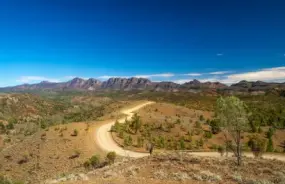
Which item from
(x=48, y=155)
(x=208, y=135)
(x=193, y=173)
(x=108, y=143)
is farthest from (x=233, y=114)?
(x=48, y=155)

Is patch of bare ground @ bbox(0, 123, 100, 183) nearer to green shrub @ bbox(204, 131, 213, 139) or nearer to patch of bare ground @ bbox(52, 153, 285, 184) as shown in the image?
patch of bare ground @ bbox(52, 153, 285, 184)

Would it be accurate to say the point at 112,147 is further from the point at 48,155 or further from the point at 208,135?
the point at 208,135

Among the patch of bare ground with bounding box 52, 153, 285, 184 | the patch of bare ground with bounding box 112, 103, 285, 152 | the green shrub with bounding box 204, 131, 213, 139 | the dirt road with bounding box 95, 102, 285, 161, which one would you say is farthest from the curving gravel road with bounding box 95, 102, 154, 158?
the green shrub with bounding box 204, 131, 213, 139

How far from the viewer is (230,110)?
779 inches

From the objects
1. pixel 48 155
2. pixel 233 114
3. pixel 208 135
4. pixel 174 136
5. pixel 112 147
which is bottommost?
pixel 48 155

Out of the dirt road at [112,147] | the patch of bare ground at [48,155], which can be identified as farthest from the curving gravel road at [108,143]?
the patch of bare ground at [48,155]

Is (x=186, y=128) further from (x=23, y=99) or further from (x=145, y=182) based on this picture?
(x=23, y=99)

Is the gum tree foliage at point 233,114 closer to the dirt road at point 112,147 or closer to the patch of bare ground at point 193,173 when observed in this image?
the patch of bare ground at point 193,173

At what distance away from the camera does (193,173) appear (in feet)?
53.3

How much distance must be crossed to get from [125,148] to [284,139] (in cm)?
2801

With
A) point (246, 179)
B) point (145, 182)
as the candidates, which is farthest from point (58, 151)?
point (246, 179)

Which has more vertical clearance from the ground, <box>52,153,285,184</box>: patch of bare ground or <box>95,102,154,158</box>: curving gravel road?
<box>52,153,285,184</box>: patch of bare ground

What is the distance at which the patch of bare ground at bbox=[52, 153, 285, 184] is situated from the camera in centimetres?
1523

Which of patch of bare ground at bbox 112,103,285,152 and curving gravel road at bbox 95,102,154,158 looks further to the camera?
patch of bare ground at bbox 112,103,285,152
